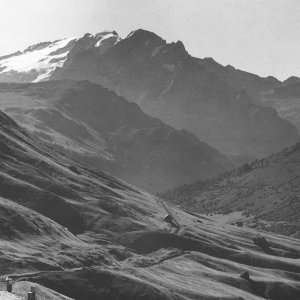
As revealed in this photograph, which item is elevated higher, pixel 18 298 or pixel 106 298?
pixel 18 298

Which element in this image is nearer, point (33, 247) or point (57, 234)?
point (33, 247)

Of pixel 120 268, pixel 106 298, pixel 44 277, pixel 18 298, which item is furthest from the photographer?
pixel 120 268

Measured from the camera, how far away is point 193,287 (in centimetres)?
18125

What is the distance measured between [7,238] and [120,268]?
32.8 metres

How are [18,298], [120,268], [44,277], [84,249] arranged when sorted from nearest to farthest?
[18,298] → [44,277] → [120,268] → [84,249]

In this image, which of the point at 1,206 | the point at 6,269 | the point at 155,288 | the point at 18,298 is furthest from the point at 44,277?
the point at 18,298

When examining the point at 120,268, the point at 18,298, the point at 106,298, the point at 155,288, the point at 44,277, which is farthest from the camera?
the point at 120,268

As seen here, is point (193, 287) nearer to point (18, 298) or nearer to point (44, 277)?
point (44, 277)

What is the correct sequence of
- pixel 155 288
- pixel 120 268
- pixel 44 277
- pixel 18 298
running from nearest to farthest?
pixel 18 298 → pixel 44 277 → pixel 155 288 → pixel 120 268

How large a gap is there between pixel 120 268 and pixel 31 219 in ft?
129

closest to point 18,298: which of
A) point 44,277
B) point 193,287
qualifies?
point 44,277

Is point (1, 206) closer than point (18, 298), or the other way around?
point (18, 298)

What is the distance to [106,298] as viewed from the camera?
481 ft

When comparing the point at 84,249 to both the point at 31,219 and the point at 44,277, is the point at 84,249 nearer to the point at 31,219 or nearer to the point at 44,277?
the point at 31,219
